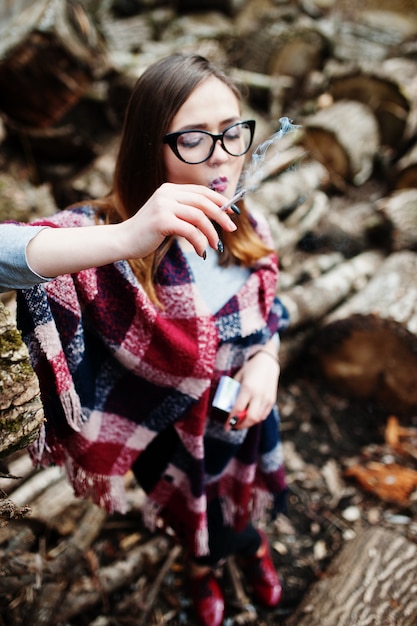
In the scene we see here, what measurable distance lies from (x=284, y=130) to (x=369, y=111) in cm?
441

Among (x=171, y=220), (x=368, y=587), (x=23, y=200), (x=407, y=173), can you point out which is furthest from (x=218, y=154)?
(x=407, y=173)

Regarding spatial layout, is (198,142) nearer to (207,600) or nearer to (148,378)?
(148,378)

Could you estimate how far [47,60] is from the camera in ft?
9.14

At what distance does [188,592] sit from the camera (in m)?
2.02

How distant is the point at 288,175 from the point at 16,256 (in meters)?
2.88

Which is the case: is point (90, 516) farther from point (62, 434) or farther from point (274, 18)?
point (274, 18)

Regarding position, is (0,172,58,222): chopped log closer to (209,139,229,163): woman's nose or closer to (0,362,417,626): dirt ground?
(0,362,417,626): dirt ground

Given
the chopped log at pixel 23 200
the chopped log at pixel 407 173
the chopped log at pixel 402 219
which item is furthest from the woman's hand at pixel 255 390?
the chopped log at pixel 407 173

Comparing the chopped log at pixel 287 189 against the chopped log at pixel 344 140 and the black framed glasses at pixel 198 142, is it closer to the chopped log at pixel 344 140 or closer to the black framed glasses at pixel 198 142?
the chopped log at pixel 344 140

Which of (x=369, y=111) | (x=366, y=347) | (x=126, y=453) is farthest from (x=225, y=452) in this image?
(x=369, y=111)

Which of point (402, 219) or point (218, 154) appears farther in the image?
point (402, 219)

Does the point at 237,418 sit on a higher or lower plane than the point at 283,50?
higher

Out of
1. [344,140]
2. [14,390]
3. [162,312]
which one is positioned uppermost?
[14,390]

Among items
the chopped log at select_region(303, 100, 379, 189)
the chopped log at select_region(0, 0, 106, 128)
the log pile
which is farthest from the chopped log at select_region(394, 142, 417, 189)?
the chopped log at select_region(0, 0, 106, 128)
